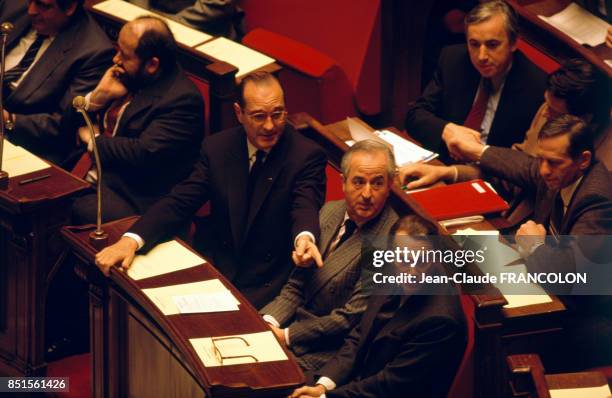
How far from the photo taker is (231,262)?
4.36m

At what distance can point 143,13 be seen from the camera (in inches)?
218

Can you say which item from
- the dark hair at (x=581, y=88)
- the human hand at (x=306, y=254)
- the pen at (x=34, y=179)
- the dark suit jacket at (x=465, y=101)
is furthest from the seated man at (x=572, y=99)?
the pen at (x=34, y=179)

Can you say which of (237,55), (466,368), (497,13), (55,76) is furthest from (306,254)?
(55,76)

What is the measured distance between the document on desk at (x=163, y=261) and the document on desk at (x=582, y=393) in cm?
130

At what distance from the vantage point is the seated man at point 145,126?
15.4 ft

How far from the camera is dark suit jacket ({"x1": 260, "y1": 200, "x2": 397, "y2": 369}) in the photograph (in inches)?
151

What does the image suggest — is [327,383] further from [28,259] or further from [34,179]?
[34,179]

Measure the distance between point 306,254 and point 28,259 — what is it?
1066 millimetres

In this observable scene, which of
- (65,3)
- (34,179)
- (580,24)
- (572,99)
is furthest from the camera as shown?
(65,3)

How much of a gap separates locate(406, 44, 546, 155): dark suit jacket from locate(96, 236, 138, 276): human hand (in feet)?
4.47

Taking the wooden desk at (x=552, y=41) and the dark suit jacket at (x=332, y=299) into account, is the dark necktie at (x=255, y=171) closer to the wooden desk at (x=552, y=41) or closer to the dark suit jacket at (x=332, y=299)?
the dark suit jacket at (x=332, y=299)

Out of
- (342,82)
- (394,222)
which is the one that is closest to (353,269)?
(394,222)

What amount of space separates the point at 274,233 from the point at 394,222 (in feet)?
1.91

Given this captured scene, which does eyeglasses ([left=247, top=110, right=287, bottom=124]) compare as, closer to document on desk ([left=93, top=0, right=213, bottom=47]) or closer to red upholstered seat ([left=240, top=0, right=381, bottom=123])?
document on desk ([left=93, top=0, right=213, bottom=47])
